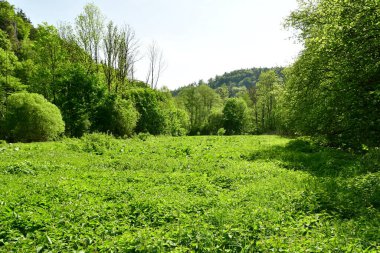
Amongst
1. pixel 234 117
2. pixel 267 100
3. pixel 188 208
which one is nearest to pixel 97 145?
pixel 188 208

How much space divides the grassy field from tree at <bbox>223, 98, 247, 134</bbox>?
49003mm

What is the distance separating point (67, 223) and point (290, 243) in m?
5.19

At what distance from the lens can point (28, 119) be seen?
1019 inches

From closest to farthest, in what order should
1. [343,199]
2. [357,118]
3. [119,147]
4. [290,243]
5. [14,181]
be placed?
[290,243] < [343,199] < [14,181] < [357,118] < [119,147]

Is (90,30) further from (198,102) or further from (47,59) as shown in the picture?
(198,102)

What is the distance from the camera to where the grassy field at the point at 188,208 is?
230 inches

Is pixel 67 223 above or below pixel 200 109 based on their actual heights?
below

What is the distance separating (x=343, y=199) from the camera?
8594 millimetres

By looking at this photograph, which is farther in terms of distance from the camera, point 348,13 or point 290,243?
point 348,13

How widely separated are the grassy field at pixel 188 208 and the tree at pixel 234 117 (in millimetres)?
49003

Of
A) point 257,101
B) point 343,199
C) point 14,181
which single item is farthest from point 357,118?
point 257,101

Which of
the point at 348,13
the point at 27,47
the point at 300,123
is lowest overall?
the point at 300,123

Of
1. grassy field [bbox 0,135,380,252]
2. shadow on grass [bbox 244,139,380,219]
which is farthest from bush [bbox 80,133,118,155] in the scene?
shadow on grass [bbox 244,139,380,219]

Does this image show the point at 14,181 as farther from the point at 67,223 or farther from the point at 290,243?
the point at 290,243
